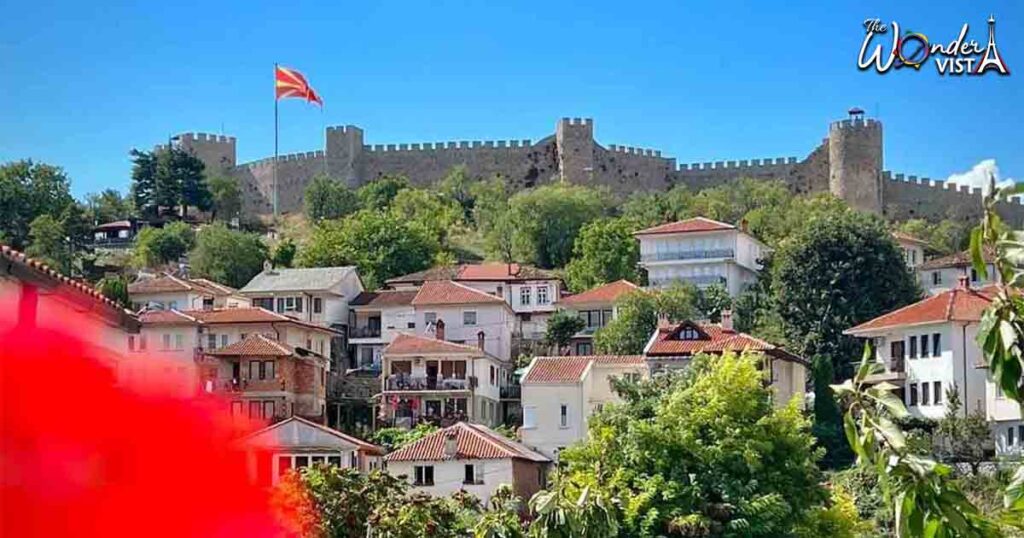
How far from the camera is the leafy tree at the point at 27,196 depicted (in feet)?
269

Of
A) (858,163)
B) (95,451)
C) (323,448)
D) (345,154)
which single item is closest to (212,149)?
(345,154)

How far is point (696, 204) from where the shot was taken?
84688mm

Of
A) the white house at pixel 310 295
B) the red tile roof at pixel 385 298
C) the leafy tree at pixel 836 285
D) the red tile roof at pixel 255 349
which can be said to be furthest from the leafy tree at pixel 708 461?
the white house at pixel 310 295

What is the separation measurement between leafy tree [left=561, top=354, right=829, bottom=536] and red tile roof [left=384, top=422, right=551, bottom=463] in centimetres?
479

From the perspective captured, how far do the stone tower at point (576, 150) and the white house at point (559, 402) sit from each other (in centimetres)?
4966

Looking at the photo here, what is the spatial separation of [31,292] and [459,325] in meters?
58.8

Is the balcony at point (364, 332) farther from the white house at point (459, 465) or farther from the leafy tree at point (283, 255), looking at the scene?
the white house at point (459, 465)

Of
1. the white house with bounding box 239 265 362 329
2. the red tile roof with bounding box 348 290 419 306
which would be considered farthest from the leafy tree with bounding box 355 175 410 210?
the white house with bounding box 239 265 362 329

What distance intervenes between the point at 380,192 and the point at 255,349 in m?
45.2

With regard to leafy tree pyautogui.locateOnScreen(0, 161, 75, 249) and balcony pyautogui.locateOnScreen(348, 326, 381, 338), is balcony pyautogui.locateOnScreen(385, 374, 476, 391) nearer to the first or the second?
balcony pyautogui.locateOnScreen(348, 326, 381, 338)

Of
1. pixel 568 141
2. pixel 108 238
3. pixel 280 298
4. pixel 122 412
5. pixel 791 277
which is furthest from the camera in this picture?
pixel 568 141

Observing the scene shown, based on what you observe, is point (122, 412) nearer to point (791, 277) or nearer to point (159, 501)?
point (159, 501)

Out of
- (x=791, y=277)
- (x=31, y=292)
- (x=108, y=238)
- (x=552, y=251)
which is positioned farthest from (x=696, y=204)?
(x=31, y=292)

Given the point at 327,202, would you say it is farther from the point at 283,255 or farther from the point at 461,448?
the point at 461,448
